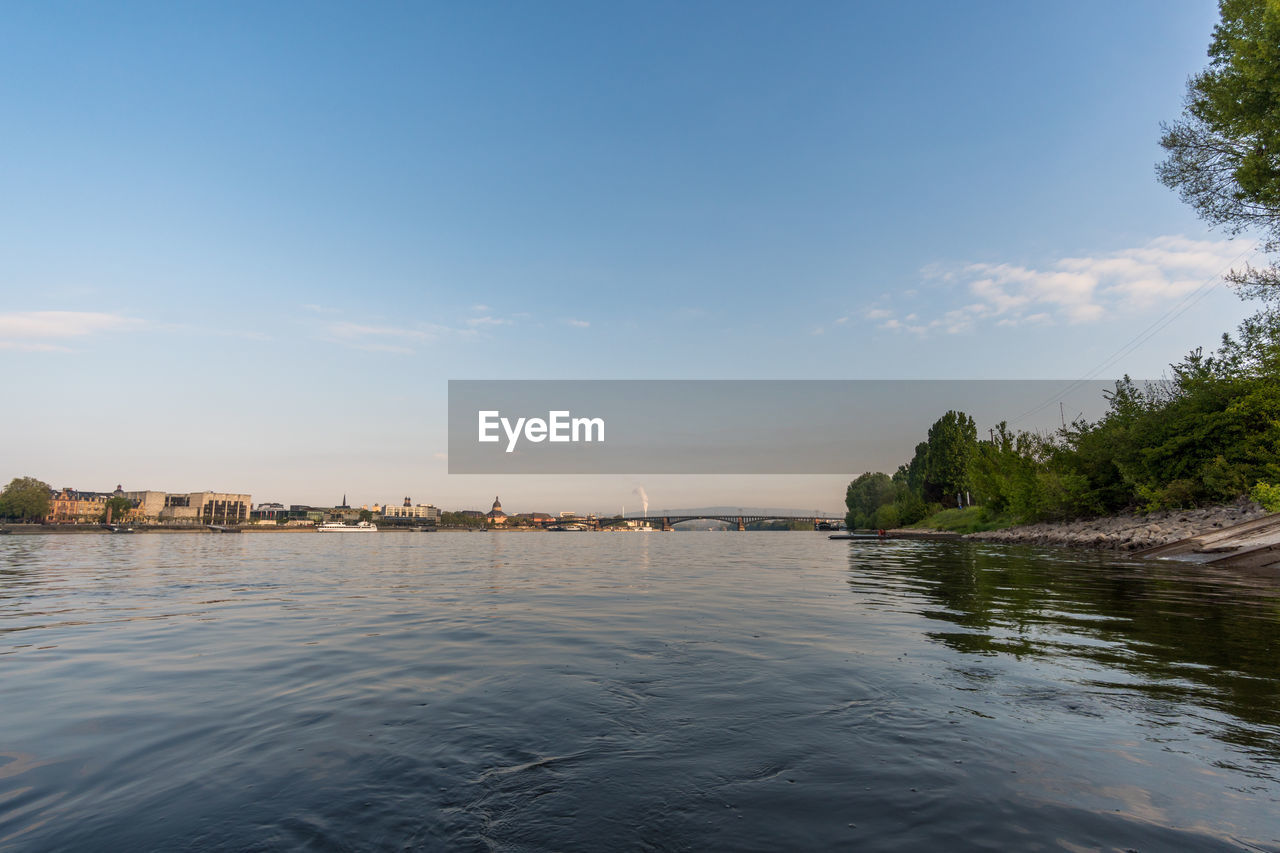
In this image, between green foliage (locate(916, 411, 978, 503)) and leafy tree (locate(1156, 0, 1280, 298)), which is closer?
leafy tree (locate(1156, 0, 1280, 298))

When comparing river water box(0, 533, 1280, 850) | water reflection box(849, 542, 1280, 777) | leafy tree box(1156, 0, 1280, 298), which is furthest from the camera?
leafy tree box(1156, 0, 1280, 298)

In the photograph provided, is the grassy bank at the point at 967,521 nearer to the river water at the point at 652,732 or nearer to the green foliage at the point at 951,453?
the green foliage at the point at 951,453

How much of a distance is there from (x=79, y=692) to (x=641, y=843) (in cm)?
863

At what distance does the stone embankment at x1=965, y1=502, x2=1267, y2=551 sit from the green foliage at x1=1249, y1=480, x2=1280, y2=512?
2.83 ft

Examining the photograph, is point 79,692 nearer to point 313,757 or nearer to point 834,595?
point 313,757

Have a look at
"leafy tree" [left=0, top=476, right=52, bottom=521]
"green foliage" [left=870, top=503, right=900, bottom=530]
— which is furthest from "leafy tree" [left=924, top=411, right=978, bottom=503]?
"leafy tree" [left=0, top=476, right=52, bottom=521]

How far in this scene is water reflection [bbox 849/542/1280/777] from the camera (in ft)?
20.9

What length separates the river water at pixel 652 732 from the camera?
391 centimetres

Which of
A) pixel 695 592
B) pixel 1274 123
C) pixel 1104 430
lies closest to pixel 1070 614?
pixel 695 592

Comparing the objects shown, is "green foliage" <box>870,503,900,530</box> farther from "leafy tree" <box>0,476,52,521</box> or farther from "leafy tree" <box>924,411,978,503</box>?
"leafy tree" <box>0,476,52,521</box>

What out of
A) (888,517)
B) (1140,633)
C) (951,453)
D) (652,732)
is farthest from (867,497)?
(652,732)

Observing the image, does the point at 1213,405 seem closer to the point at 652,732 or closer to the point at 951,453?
the point at 652,732

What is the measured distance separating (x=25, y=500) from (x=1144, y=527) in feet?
785

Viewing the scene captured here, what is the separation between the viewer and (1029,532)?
58.0 meters
